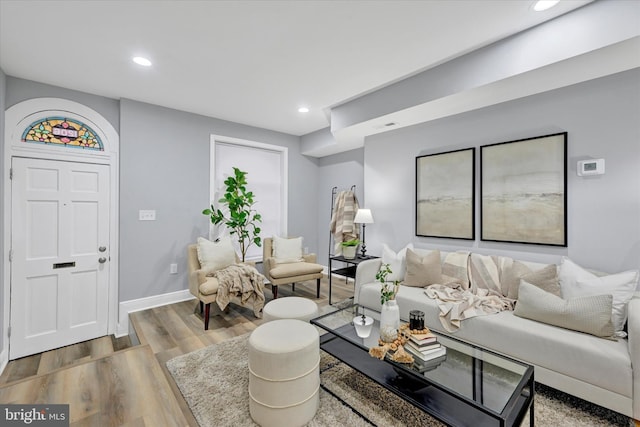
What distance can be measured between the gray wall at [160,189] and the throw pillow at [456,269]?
3190mm

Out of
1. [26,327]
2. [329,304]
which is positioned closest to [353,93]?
[329,304]

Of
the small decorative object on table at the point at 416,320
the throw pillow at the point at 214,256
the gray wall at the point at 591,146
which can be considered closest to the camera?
the small decorative object on table at the point at 416,320

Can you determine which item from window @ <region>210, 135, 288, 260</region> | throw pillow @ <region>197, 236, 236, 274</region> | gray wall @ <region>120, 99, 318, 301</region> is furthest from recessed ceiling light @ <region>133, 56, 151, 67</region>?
throw pillow @ <region>197, 236, 236, 274</region>

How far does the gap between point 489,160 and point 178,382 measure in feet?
11.5

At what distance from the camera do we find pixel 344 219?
4.57 m

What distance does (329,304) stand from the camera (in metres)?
3.69

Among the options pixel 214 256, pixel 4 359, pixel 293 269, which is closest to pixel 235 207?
pixel 214 256

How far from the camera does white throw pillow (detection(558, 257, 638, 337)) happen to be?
1.92 meters

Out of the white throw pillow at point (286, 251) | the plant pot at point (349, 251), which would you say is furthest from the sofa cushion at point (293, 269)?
the plant pot at point (349, 251)

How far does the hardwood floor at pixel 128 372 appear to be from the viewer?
1778 millimetres

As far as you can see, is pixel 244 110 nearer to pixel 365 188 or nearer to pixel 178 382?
pixel 365 188

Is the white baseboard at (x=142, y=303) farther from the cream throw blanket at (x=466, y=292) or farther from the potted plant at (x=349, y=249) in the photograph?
the cream throw blanket at (x=466, y=292)

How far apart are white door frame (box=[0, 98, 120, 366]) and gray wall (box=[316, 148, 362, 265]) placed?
3218mm

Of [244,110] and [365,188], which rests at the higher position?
[244,110]
